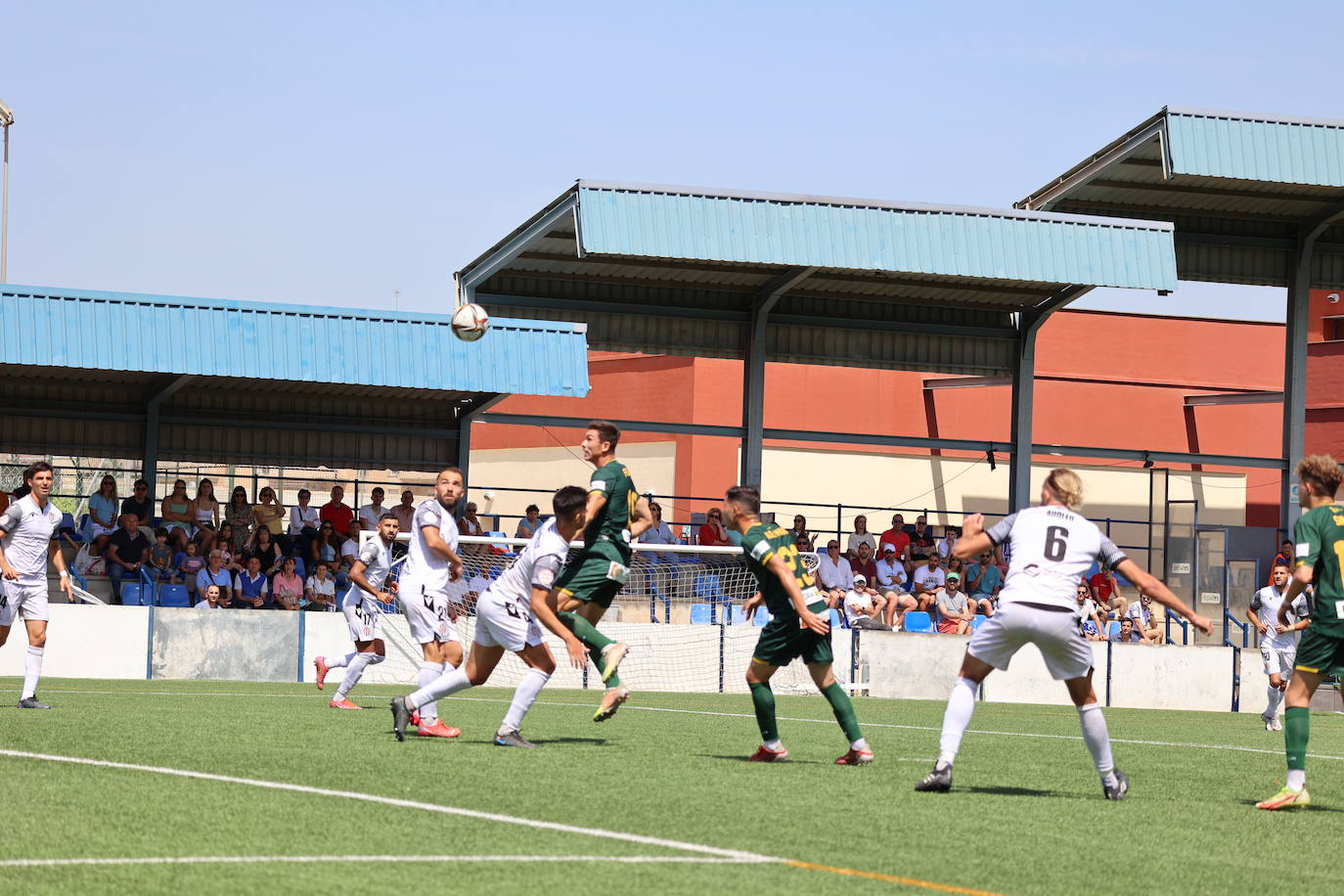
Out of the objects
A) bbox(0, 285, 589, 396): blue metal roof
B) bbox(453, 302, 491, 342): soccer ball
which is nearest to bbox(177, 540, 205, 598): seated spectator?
bbox(0, 285, 589, 396): blue metal roof

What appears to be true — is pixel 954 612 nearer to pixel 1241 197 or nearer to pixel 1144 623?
pixel 1144 623

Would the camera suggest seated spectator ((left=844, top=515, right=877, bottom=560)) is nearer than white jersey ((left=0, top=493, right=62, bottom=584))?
No

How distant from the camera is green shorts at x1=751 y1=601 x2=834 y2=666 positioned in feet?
35.3

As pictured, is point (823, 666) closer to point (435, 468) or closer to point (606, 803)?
point (606, 803)

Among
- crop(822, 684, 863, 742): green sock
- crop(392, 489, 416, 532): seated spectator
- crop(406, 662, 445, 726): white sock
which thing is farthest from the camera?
crop(392, 489, 416, 532): seated spectator

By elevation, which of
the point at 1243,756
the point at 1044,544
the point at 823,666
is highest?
the point at 1044,544

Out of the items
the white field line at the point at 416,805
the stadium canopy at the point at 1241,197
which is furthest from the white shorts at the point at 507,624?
the stadium canopy at the point at 1241,197

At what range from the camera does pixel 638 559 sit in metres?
24.6

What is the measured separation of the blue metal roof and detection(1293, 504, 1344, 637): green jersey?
1657 cm

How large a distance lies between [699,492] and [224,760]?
36.1 metres

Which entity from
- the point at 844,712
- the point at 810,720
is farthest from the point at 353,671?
the point at 844,712

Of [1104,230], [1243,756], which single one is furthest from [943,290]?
[1243,756]

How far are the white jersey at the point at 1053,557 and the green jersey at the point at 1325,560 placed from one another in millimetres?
1326

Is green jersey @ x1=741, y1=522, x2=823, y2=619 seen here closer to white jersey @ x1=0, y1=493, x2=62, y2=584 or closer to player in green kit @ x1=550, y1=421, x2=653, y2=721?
player in green kit @ x1=550, y1=421, x2=653, y2=721
